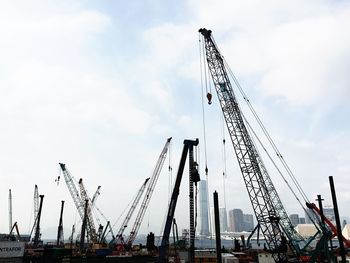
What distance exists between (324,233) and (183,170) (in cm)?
2237

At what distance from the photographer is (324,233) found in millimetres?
44094

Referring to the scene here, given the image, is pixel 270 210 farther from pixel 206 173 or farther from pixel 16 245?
pixel 16 245

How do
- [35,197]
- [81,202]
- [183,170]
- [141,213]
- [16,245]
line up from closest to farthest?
[183,170] < [16,245] < [141,213] < [81,202] < [35,197]

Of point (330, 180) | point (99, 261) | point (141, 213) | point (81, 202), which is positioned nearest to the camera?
point (330, 180)

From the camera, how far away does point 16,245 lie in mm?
56531

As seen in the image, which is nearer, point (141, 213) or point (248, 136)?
point (248, 136)

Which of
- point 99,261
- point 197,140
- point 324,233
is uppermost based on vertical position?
point 197,140

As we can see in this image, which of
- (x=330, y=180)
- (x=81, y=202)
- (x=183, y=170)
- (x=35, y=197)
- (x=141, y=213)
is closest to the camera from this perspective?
(x=330, y=180)

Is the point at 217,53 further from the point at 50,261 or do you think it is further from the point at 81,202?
the point at 81,202

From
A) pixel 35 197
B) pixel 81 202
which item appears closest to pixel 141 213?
pixel 81 202

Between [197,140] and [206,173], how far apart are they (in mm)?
6812

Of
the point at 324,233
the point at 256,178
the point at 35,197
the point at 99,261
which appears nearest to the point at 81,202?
the point at 35,197

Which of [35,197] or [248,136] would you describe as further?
[35,197]

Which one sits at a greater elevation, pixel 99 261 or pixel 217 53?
pixel 217 53
